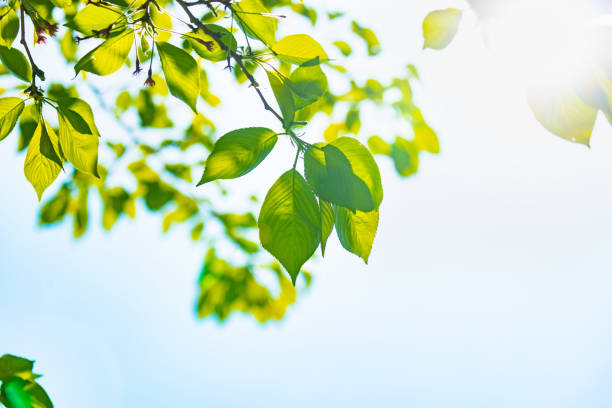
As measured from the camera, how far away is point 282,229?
1.22 ft

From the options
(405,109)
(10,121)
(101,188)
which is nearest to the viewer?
(10,121)

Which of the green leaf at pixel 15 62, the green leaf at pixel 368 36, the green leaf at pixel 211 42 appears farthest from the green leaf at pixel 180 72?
the green leaf at pixel 368 36

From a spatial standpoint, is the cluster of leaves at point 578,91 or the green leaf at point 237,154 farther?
the green leaf at point 237,154

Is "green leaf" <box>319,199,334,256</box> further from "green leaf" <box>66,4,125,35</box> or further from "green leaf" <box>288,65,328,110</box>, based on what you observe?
"green leaf" <box>66,4,125,35</box>

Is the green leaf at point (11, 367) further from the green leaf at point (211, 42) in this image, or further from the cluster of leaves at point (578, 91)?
the cluster of leaves at point (578, 91)

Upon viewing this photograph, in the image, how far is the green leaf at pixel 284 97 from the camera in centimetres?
40

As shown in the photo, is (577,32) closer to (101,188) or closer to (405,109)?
(405,109)

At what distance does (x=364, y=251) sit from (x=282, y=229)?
77 mm

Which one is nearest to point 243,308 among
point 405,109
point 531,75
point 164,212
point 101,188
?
point 164,212

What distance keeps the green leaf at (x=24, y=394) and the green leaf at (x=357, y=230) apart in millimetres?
348

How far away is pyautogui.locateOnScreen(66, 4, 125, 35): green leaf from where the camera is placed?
48 cm

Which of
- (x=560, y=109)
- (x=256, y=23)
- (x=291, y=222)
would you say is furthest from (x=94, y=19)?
(x=560, y=109)

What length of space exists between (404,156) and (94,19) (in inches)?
31.6

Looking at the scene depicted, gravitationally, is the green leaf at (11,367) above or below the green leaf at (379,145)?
below
